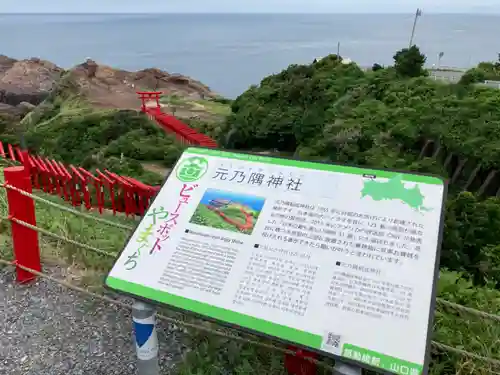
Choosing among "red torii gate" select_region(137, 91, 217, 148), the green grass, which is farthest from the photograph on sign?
the green grass

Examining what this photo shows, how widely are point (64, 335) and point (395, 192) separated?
6.78 feet

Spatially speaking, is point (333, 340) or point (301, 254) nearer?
point (333, 340)

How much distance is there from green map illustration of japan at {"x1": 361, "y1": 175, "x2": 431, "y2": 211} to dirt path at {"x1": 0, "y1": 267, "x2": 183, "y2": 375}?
4.64ft

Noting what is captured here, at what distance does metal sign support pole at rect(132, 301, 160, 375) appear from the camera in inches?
85.6

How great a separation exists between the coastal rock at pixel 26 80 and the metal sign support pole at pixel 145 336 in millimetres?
32249

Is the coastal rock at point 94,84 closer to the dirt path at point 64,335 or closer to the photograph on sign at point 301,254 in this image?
the dirt path at point 64,335

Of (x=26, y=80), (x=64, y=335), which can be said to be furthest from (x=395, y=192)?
(x=26, y=80)

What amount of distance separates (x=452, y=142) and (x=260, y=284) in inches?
404

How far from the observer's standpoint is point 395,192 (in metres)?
1.99

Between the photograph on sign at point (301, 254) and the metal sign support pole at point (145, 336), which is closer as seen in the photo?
the photograph on sign at point (301, 254)

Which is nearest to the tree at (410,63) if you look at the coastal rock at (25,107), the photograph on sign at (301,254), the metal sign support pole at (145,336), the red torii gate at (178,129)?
the red torii gate at (178,129)

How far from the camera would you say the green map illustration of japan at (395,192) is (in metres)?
1.94

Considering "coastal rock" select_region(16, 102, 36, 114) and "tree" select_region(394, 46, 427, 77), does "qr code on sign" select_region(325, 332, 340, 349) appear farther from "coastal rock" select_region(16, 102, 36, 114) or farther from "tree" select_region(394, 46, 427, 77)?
"coastal rock" select_region(16, 102, 36, 114)

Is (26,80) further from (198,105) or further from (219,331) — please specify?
(219,331)
